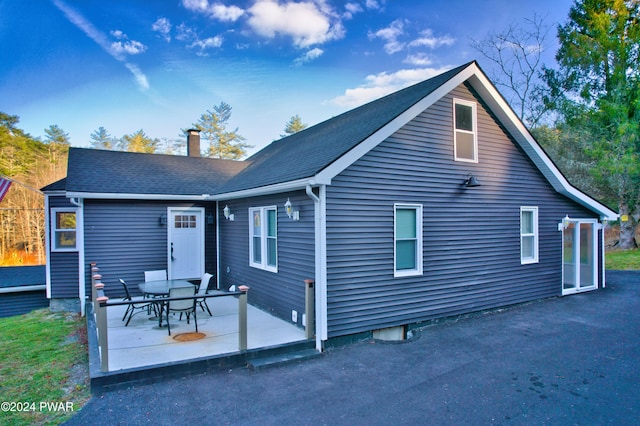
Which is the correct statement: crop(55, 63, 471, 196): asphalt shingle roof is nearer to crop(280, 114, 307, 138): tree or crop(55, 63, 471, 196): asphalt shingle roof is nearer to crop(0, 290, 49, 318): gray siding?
crop(0, 290, 49, 318): gray siding

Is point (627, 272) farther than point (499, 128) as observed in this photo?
Yes

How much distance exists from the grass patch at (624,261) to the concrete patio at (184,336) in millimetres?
14657

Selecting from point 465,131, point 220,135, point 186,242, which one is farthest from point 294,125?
point 465,131

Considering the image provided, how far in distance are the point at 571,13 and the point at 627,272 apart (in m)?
16.3

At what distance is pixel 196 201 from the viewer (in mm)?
10375

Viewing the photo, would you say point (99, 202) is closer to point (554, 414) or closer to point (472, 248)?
point (472, 248)

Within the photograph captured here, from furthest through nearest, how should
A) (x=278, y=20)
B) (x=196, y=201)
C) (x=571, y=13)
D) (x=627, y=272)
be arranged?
(x=571, y=13) → (x=278, y=20) → (x=627, y=272) → (x=196, y=201)

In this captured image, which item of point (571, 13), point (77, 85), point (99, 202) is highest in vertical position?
point (571, 13)

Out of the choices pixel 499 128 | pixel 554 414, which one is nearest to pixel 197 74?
pixel 499 128

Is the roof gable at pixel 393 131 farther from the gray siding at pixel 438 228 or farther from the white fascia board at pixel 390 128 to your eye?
the gray siding at pixel 438 228

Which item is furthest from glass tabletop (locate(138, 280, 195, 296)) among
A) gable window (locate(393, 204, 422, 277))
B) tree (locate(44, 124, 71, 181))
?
tree (locate(44, 124, 71, 181))

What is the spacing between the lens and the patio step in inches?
208

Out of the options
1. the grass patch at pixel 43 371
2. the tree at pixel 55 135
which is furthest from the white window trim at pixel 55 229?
the tree at pixel 55 135

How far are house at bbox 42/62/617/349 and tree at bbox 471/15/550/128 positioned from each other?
16.0 m
